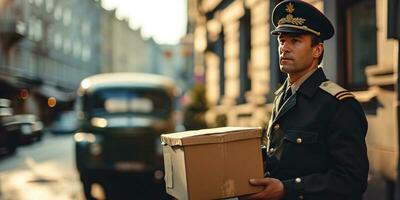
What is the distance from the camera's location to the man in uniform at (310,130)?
8.06ft

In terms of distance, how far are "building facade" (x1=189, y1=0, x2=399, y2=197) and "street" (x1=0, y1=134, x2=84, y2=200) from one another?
3.90 m

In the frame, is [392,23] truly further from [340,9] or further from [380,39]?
[340,9]

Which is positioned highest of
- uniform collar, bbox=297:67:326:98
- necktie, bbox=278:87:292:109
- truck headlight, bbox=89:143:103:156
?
uniform collar, bbox=297:67:326:98

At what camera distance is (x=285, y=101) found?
110 inches

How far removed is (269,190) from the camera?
8.24ft

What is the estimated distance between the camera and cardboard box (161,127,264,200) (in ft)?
8.13

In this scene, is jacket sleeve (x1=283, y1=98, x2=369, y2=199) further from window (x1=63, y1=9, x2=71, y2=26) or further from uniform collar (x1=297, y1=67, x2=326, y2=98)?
window (x1=63, y1=9, x2=71, y2=26)

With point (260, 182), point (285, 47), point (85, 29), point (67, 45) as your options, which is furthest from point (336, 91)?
point (85, 29)

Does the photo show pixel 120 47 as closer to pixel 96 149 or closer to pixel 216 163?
pixel 96 149

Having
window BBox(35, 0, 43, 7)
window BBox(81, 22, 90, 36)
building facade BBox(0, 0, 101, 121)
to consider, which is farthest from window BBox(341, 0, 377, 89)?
window BBox(81, 22, 90, 36)

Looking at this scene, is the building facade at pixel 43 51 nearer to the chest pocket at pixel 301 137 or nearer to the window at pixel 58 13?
the window at pixel 58 13

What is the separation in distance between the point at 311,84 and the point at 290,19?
1.01 ft

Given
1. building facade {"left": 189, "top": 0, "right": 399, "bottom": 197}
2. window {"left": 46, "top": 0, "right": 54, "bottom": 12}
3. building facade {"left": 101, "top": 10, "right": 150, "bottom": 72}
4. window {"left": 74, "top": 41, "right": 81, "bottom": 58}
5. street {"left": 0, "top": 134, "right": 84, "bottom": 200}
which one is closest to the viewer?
building facade {"left": 189, "top": 0, "right": 399, "bottom": 197}

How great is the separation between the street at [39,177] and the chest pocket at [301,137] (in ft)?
26.5
